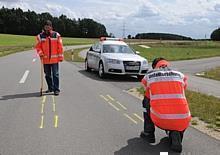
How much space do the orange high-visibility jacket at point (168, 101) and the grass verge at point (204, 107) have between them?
2.36 meters

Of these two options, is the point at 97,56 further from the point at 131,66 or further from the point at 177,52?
the point at 177,52

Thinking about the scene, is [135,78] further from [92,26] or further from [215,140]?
[92,26]

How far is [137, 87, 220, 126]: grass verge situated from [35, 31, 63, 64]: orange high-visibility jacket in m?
3.96

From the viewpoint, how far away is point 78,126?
7750mm

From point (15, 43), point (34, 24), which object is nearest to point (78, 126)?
point (15, 43)

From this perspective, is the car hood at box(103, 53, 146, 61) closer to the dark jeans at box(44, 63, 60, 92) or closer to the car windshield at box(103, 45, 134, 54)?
the car windshield at box(103, 45, 134, 54)

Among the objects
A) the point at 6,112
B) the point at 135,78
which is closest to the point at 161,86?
the point at 6,112

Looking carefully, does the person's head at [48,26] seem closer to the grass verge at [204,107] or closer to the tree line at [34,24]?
the grass verge at [204,107]

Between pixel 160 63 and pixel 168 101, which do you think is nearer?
pixel 168 101

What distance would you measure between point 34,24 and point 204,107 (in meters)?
120

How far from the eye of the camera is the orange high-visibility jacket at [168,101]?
613cm

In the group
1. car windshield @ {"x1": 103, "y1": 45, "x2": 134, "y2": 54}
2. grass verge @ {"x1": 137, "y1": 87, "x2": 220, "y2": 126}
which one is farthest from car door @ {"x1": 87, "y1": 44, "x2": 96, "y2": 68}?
grass verge @ {"x1": 137, "y1": 87, "x2": 220, "y2": 126}

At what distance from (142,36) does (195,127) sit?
13242 cm

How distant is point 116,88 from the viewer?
1420 centimetres
